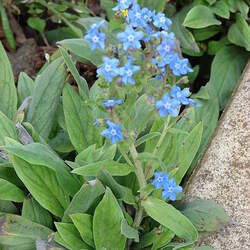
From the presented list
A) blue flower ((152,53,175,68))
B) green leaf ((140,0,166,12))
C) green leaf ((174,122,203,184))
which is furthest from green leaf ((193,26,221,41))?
blue flower ((152,53,175,68))

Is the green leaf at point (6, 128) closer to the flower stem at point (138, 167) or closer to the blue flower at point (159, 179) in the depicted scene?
the flower stem at point (138, 167)

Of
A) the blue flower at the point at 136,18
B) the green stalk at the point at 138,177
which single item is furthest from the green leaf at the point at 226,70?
the blue flower at the point at 136,18

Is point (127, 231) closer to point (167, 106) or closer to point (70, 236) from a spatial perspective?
point (70, 236)

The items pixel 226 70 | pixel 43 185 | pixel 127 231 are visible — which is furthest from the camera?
pixel 226 70

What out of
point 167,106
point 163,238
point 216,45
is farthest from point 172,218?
point 216,45

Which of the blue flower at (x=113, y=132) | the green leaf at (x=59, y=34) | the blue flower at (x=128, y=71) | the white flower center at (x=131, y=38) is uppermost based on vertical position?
the white flower center at (x=131, y=38)

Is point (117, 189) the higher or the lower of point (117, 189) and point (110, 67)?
the lower

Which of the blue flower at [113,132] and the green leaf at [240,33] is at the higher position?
the blue flower at [113,132]
